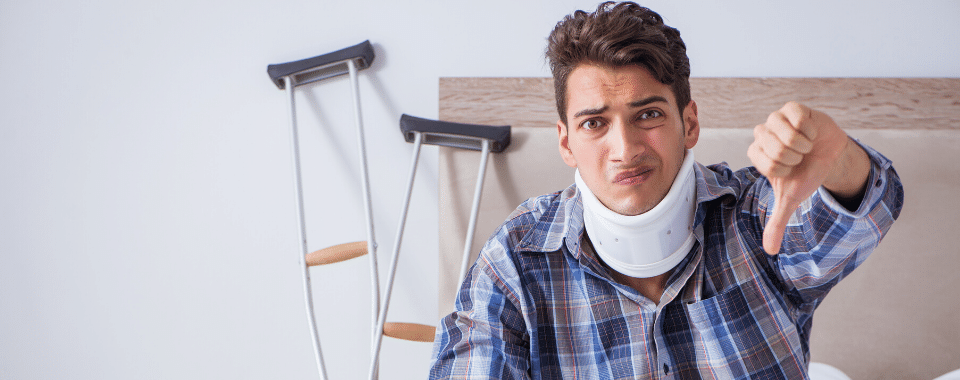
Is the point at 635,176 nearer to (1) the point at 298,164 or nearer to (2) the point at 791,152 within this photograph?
(2) the point at 791,152

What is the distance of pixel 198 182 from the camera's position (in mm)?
1679

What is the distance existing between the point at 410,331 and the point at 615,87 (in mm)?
805

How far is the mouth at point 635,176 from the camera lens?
985 millimetres

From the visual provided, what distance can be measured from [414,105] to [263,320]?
2.45 ft

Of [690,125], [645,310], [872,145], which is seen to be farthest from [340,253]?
[872,145]

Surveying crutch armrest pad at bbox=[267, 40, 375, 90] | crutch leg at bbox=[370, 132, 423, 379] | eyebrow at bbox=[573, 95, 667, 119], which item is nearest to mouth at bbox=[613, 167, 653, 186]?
eyebrow at bbox=[573, 95, 667, 119]

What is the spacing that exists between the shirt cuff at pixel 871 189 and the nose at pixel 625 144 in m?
0.28

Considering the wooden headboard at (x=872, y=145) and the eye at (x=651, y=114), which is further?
the wooden headboard at (x=872, y=145)

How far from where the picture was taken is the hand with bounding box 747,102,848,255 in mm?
633

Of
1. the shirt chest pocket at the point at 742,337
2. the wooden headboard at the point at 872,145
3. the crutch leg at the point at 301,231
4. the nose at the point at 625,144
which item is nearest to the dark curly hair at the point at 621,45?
the nose at the point at 625,144

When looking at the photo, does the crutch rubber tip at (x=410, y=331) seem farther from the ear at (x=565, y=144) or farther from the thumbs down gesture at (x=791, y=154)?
the thumbs down gesture at (x=791, y=154)

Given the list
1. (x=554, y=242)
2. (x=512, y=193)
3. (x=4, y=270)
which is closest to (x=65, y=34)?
(x=4, y=270)

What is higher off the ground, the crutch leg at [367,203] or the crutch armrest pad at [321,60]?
the crutch armrest pad at [321,60]

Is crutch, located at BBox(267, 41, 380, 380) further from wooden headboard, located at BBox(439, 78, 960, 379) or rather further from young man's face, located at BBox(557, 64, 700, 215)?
young man's face, located at BBox(557, 64, 700, 215)
